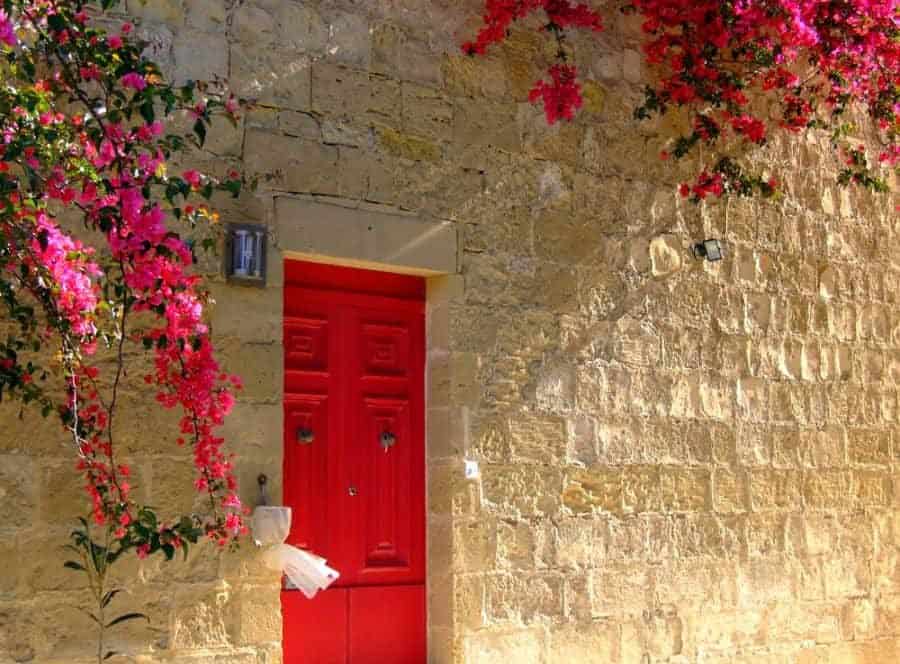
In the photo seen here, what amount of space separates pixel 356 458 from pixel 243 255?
0.99 metres

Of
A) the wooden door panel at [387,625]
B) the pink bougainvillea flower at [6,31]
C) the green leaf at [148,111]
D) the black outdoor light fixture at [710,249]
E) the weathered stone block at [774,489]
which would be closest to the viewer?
the pink bougainvillea flower at [6,31]

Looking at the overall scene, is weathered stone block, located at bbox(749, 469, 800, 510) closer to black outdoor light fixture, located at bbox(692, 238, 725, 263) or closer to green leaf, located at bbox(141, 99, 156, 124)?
black outdoor light fixture, located at bbox(692, 238, 725, 263)

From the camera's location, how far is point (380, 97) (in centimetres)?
532

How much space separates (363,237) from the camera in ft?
17.1

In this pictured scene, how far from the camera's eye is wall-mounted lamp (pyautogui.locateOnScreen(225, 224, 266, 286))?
4.83m

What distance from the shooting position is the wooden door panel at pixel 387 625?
5.32 meters

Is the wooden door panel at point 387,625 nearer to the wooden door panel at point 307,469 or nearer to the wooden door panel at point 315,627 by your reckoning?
the wooden door panel at point 315,627

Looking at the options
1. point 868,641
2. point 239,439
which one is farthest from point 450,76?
point 868,641

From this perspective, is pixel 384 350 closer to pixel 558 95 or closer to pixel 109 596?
pixel 558 95

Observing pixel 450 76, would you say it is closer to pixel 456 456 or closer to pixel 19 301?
pixel 456 456

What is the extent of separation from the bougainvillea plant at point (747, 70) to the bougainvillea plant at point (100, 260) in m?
2.02

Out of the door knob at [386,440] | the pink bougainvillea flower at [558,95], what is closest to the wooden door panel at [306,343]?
the door knob at [386,440]

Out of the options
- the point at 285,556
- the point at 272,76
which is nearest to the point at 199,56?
the point at 272,76

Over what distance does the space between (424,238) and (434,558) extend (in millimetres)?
1281
